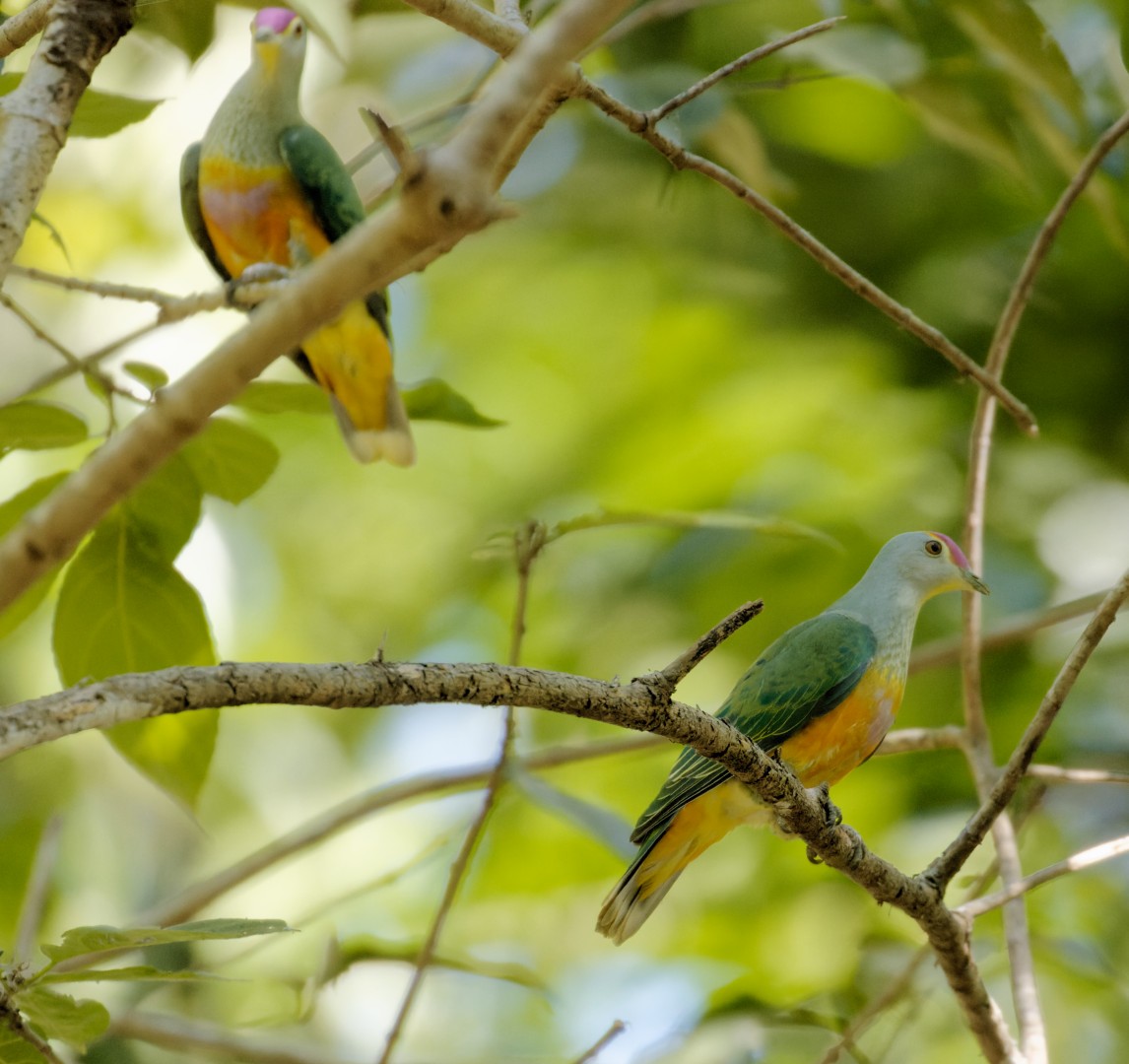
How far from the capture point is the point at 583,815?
6.65 feet

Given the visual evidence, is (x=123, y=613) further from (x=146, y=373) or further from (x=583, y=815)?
(x=583, y=815)

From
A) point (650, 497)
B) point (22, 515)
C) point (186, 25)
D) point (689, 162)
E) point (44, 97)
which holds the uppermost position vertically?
point (650, 497)

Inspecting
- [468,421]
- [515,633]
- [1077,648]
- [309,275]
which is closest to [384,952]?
[515,633]

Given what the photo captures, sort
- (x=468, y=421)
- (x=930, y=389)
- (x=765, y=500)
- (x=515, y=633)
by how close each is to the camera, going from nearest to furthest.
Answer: (x=515, y=633) → (x=468, y=421) → (x=765, y=500) → (x=930, y=389)

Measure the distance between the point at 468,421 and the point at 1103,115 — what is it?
2.14 metres

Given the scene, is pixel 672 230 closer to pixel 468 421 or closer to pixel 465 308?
pixel 465 308

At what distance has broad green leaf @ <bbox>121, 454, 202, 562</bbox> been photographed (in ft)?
6.09

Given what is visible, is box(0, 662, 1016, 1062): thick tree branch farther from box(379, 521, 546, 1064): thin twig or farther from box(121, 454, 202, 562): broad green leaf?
box(121, 454, 202, 562): broad green leaf

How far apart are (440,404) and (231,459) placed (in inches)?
14.3

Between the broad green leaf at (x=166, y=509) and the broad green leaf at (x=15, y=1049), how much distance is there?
74cm

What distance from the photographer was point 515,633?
1963 millimetres

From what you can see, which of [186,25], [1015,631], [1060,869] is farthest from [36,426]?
[1015,631]

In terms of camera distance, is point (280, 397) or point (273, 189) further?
point (273, 189)

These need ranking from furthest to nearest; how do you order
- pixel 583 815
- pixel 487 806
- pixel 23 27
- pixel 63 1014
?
pixel 583 815 → pixel 487 806 → pixel 23 27 → pixel 63 1014
